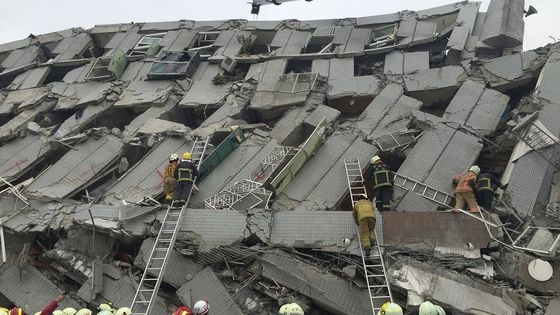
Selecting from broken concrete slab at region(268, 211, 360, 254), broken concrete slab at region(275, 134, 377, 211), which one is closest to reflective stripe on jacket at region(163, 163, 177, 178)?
broken concrete slab at region(275, 134, 377, 211)

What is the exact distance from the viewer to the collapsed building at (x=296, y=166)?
834cm

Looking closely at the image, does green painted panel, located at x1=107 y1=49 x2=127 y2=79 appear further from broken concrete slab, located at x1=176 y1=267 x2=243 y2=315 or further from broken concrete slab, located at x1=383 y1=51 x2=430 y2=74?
broken concrete slab, located at x1=176 y1=267 x2=243 y2=315

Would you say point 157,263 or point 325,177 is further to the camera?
point 325,177

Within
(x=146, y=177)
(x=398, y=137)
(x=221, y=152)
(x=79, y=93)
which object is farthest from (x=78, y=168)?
(x=398, y=137)

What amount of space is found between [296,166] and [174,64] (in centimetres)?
825

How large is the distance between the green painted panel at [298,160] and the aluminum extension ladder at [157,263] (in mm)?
1950

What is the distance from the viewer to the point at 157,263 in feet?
28.6

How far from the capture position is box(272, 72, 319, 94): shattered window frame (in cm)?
1412

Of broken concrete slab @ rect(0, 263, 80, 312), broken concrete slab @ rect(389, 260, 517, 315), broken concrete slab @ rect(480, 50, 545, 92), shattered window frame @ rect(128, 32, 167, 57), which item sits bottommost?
broken concrete slab @ rect(0, 263, 80, 312)

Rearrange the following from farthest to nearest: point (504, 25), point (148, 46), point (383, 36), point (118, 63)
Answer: point (148, 46) < point (383, 36) < point (118, 63) < point (504, 25)

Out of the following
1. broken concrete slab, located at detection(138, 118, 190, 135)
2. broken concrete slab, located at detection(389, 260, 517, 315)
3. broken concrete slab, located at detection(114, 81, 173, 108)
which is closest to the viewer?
broken concrete slab, located at detection(389, 260, 517, 315)

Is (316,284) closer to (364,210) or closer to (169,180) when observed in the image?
(364,210)

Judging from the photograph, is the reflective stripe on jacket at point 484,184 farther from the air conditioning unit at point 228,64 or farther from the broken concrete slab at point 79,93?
the broken concrete slab at point 79,93

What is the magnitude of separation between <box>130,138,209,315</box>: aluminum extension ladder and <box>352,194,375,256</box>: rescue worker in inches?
138
